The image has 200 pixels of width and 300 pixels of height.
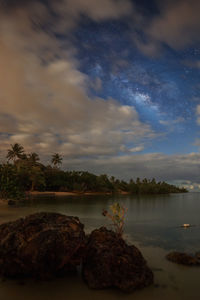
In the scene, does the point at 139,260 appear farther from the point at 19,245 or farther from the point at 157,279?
the point at 19,245

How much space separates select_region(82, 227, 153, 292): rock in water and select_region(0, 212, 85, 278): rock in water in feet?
1.87

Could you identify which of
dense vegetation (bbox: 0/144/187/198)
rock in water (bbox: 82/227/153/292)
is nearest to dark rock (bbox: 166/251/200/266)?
rock in water (bbox: 82/227/153/292)

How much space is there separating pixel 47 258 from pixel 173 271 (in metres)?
5.51

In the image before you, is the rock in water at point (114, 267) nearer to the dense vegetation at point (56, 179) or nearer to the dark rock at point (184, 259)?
the dark rock at point (184, 259)

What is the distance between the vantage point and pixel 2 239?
26.1ft

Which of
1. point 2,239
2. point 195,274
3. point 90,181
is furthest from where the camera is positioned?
point 90,181

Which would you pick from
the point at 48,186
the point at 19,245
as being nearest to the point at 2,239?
the point at 19,245

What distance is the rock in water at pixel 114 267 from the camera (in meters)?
7.21

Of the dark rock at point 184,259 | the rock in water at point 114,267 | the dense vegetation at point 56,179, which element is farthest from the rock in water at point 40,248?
the dense vegetation at point 56,179

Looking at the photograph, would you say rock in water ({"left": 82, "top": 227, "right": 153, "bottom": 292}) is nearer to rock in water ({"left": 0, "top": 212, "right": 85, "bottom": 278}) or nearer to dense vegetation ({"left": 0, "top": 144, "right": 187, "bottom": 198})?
rock in water ({"left": 0, "top": 212, "right": 85, "bottom": 278})

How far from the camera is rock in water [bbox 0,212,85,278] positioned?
7.10m

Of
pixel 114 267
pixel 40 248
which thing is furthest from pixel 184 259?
pixel 40 248

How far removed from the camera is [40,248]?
703cm

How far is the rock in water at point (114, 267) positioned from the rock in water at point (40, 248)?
571 mm
